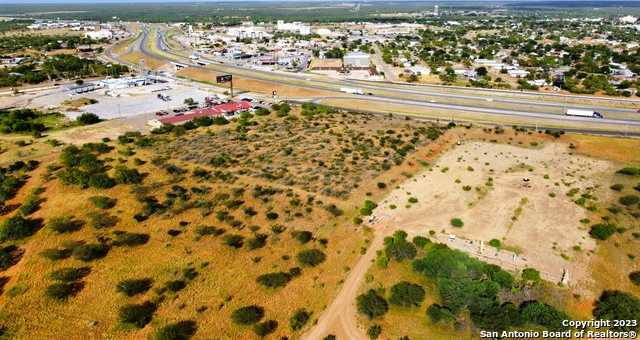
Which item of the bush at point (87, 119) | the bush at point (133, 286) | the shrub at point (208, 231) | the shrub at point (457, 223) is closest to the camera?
the bush at point (133, 286)

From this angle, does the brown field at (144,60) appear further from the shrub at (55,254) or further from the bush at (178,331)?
the bush at (178,331)

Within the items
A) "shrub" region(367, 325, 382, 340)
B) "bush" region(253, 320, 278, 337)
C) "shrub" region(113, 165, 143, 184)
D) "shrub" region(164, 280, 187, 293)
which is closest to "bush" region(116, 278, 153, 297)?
"shrub" region(164, 280, 187, 293)

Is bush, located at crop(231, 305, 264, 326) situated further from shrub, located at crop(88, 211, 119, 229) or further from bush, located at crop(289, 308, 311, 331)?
shrub, located at crop(88, 211, 119, 229)

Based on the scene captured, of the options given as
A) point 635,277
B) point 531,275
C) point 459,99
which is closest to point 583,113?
point 459,99

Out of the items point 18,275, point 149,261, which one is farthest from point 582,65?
point 18,275

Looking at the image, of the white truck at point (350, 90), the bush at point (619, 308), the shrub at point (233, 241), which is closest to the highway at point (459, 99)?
the white truck at point (350, 90)

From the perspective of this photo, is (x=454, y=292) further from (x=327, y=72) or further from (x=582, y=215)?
(x=327, y=72)

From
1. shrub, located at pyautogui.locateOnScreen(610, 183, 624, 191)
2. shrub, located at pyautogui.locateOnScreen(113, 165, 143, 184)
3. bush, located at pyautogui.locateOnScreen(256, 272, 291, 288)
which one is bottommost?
bush, located at pyautogui.locateOnScreen(256, 272, 291, 288)
